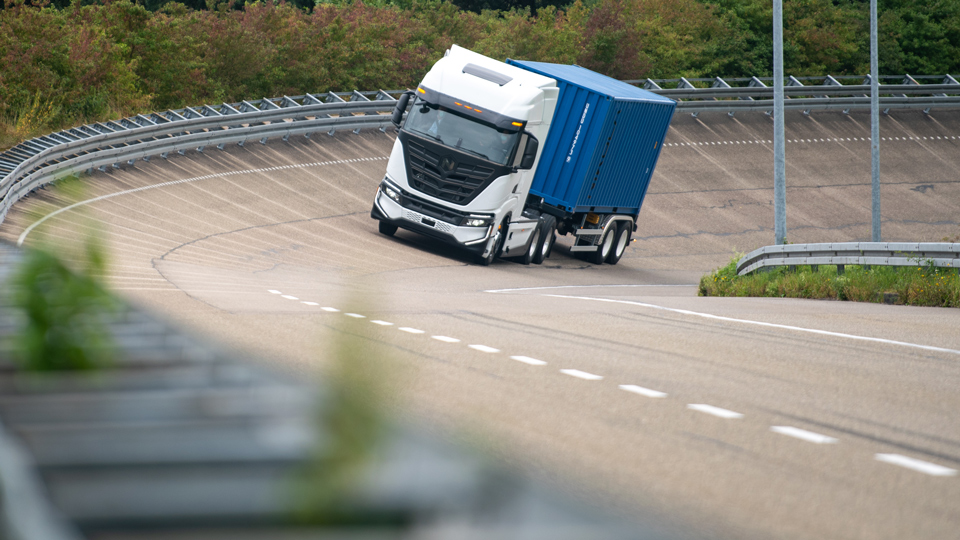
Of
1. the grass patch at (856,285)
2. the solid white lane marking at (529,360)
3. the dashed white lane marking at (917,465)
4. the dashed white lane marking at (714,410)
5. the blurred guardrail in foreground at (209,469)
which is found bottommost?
the solid white lane marking at (529,360)

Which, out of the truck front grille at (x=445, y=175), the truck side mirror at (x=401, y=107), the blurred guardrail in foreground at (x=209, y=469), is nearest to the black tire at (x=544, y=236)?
the truck front grille at (x=445, y=175)

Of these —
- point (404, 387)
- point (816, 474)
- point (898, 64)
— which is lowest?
point (404, 387)

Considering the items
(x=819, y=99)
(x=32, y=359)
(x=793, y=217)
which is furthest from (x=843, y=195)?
(x=32, y=359)

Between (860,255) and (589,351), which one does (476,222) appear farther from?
(589,351)

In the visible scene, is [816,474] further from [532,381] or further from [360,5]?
[360,5]

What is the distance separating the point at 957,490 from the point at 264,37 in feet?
135

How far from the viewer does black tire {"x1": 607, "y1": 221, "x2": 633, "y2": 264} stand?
28281 millimetres

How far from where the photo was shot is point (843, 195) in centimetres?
3891

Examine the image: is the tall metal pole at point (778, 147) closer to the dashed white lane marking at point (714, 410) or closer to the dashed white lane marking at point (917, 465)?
the dashed white lane marking at point (714, 410)

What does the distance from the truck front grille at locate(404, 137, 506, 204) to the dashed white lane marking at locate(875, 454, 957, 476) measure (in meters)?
17.4

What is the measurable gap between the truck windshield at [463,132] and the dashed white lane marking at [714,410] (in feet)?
52.9

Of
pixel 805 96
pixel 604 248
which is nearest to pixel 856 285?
pixel 604 248

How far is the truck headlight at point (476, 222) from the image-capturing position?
23.4 m

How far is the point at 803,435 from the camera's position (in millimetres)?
6746
